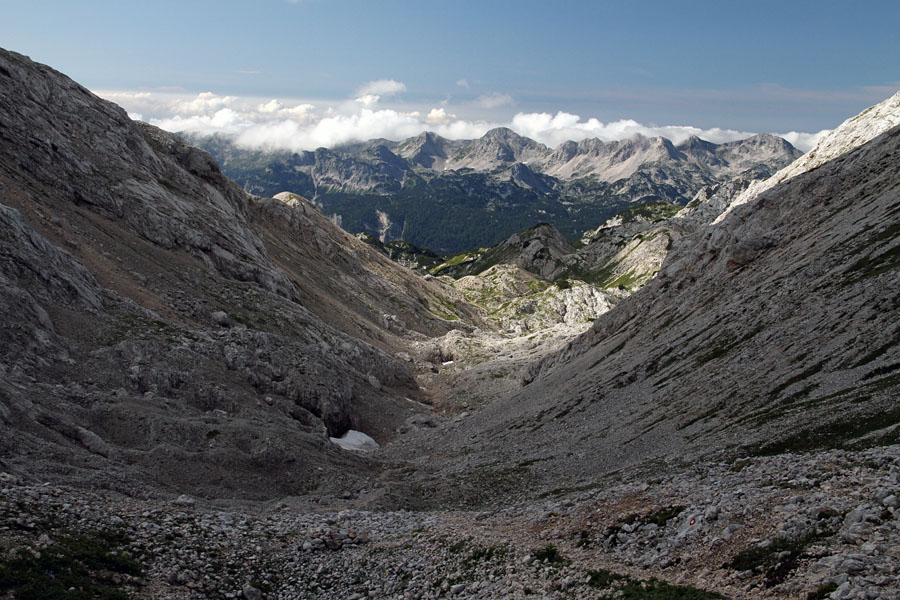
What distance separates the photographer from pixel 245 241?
108m

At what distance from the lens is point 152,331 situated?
194 feet

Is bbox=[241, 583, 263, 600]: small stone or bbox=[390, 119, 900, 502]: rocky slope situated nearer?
bbox=[241, 583, 263, 600]: small stone

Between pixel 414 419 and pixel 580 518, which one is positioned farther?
pixel 414 419

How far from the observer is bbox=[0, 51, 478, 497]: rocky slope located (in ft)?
136

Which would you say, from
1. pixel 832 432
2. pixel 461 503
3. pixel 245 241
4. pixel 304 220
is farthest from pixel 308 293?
pixel 832 432

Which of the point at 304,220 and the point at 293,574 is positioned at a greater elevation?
the point at 304,220

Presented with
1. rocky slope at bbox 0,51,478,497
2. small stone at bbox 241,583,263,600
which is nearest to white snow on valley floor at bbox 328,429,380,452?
rocky slope at bbox 0,51,478,497

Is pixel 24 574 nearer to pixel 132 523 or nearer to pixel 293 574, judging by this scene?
pixel 132 523

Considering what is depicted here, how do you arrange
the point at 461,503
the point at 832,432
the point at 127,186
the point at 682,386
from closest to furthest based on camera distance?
the point at 832,432 < the point at 461,503 < the point at 682,386 < the point at 127,186

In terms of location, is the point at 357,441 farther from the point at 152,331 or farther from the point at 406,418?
the point at 152,331

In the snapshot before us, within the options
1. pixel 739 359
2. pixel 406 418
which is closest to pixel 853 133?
pixel 739 359

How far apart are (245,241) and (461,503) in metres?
82.5

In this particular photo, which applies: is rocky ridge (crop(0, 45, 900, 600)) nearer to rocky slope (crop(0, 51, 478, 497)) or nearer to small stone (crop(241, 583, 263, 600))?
small stone (crop(241, 583, 263, 600))

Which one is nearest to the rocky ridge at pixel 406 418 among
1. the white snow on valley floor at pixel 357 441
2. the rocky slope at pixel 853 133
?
the white snow on valley floor at pixel 357 441
